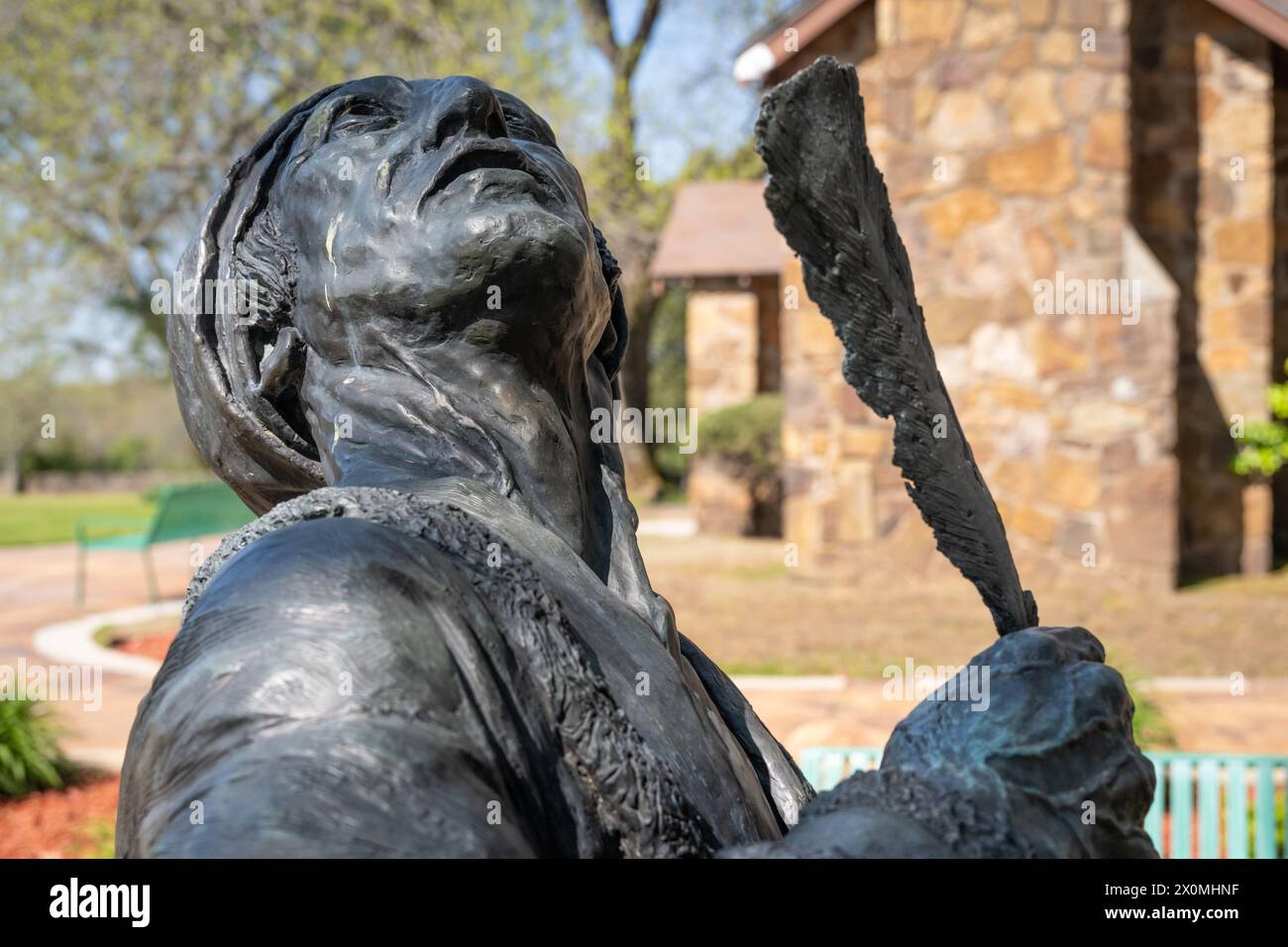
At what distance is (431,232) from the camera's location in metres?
1.44

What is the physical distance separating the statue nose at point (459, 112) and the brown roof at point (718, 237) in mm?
13747

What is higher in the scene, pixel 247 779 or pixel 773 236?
pixel 773 236

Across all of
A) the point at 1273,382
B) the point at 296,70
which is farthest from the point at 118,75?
the point at 1273,382

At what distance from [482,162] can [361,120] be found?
0.18 m

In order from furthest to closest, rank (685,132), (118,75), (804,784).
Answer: (685,132) → (118,75) → (804,784)

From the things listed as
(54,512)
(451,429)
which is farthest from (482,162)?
(54,512)

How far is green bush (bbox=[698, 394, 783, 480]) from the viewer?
1481 centimetres

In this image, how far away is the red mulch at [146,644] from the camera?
28.5ft

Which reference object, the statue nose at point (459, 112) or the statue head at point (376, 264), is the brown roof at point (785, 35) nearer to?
the statue head at point (376, 264)

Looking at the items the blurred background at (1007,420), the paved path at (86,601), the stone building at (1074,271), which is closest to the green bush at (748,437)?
the blurred background at (1007,420)

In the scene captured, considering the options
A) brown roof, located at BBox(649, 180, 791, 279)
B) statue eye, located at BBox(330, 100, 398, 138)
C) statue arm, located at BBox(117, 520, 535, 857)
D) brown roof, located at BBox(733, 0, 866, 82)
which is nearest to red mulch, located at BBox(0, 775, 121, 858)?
statue eye, located at BBox(330, 100, 398, 138)

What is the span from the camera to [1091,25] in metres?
9.83

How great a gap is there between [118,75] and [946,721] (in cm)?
1769
